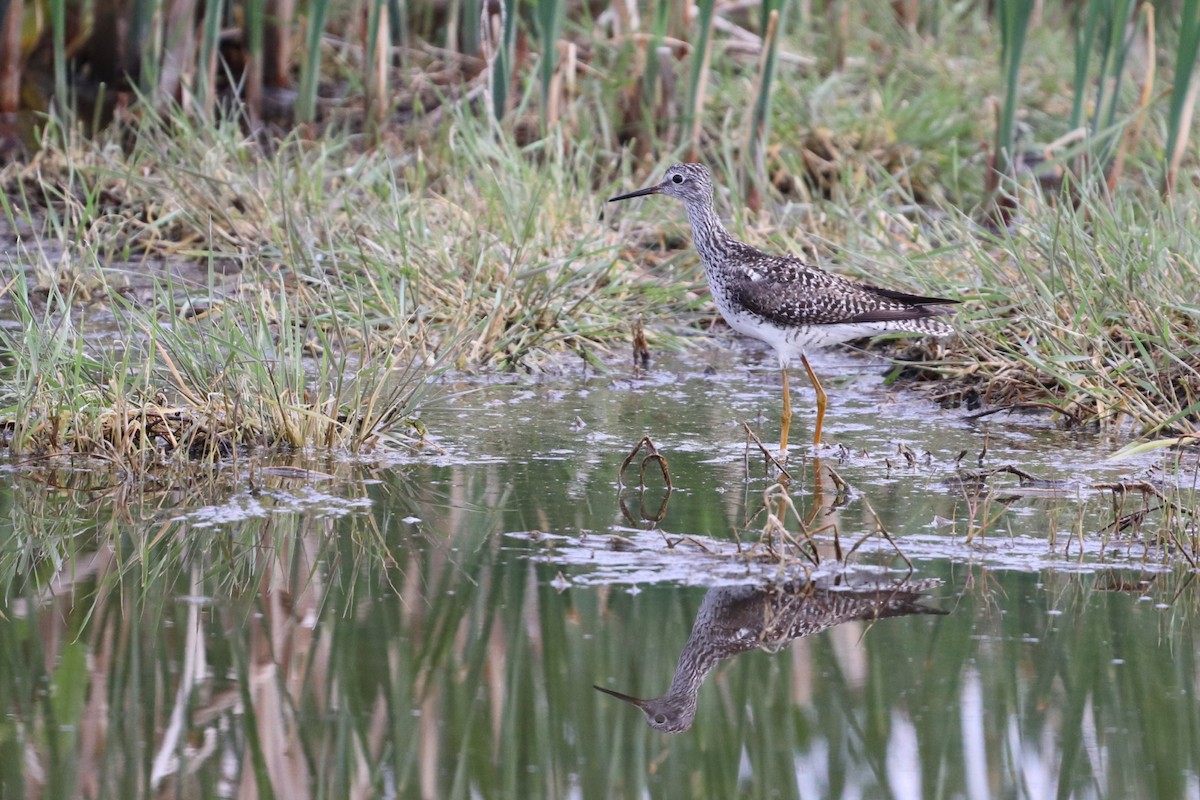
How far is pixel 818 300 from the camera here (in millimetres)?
6551

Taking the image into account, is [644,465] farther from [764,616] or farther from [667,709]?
[667,709]

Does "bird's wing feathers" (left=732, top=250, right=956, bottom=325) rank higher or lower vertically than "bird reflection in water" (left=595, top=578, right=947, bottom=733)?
higher

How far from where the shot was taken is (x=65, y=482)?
5.41 meters

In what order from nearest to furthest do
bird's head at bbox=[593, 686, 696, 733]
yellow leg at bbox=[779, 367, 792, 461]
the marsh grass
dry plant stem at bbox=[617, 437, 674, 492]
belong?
bird's head at bbox=[593, 686, 696, 733] → dry plant stem at bbox=[617, 437, 674, 492] → the marsh grass → yellow leg at bbox=[779, 367, 792, 461]

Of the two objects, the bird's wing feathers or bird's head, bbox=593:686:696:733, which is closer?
bird's head, bbox=593:686:696:733

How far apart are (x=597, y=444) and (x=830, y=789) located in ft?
9.46

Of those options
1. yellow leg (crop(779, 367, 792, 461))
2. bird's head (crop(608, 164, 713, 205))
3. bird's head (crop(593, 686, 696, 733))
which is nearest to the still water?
bird's head (crop(593, 686, 696, 733))

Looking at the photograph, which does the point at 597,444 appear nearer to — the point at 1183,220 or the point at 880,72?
the point at 1183,220

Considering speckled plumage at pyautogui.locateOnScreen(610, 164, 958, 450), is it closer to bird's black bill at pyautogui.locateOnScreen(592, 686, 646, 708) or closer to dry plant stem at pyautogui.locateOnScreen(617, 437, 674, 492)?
dry plant stem at pyautogui.locateOnScreen(617, 437, 674, 492)

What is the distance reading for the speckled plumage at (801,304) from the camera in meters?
6.53

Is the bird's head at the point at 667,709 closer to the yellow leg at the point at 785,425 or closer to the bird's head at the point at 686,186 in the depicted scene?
the yellow leg at the point at 785,425

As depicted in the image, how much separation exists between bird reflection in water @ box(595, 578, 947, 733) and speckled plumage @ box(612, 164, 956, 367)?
2161mm

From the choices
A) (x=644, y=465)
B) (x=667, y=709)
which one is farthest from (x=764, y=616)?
(x=644, y=465)

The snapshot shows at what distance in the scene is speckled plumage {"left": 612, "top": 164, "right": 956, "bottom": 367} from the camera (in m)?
6.53
